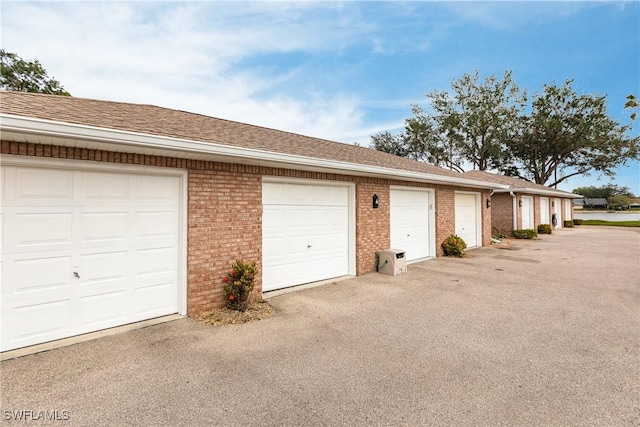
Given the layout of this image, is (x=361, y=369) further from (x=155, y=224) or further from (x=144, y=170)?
(x=144, y=170)

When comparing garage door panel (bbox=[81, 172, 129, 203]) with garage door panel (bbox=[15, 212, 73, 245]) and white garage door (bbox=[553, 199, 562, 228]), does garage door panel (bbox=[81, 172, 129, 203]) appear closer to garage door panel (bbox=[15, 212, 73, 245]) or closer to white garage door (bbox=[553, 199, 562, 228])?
garage door panel (bbox=[15, 212, 73, 245])

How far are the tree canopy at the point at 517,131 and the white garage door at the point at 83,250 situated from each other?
34212mm

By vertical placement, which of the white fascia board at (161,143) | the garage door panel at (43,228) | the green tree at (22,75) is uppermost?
the green tree at (22,75)

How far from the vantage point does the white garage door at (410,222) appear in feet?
30.5

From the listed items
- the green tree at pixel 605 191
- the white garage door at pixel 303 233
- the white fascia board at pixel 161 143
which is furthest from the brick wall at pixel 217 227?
the green tree at pixel 605 191

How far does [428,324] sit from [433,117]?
113 feet


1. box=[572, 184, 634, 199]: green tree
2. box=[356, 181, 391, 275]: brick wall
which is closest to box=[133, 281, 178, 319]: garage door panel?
box=[356, 181, 391, 275]: brick wall

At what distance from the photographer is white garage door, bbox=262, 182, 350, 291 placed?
6.42 meters

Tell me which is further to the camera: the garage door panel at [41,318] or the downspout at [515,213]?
the downspout at [515,213]

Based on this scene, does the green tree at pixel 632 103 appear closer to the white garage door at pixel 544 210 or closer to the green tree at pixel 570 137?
the green tree at pixel 570 137

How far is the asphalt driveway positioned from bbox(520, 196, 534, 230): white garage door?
1517cm

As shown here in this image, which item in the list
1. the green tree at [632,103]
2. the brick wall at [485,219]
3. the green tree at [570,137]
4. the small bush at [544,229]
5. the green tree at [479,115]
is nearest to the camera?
the brick wall at [485,219]

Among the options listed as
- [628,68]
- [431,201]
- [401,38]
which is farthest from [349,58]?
[628,68]

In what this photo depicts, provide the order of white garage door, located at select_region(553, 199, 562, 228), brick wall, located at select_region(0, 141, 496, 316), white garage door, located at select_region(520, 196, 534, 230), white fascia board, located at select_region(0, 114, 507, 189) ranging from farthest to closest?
1. white garage door, located at select_region(553, 199, 562, 228)
2. white garage door, located at select_region(520, 196, 534, 230)
3. brick wall, located at select_region(0, 141, 496, 316)
4. white fascia board, located at select_region(0, 114, 507, 189)
